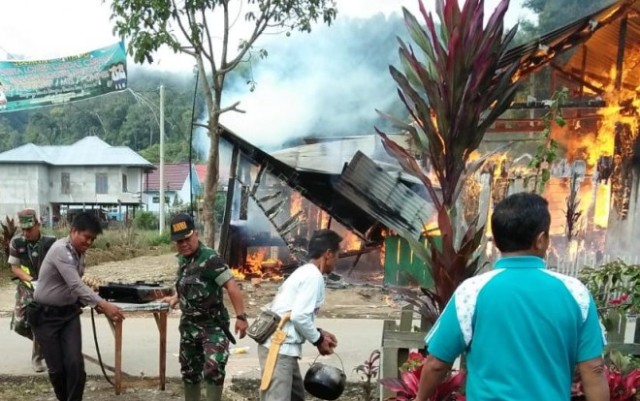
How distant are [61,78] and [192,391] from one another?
58.7ft

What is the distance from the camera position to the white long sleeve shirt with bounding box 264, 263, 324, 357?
160 inches

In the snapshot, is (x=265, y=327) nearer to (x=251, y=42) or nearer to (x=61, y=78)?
(x=251, y=42)

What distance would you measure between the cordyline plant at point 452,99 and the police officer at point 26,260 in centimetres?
420

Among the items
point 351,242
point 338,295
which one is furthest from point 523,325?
point 351,242

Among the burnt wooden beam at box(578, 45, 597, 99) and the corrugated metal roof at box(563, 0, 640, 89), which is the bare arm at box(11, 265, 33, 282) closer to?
the corrugated metal roof at box(563, 0, 640, 89)

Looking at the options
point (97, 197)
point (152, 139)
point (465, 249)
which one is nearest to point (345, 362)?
point (465, 249)

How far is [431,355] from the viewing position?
2.44m

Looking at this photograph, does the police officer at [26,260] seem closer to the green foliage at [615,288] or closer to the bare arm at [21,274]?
the bare arm at [21,274]

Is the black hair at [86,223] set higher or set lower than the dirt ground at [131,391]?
higher

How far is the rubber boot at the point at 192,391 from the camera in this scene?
5066mm

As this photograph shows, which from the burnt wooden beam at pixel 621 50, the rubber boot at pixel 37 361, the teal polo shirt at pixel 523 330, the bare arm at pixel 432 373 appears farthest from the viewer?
the burnt wooden beam at pixel 621 50

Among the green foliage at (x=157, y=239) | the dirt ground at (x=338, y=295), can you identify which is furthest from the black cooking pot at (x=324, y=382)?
the green foliage at (x=157, y=239)

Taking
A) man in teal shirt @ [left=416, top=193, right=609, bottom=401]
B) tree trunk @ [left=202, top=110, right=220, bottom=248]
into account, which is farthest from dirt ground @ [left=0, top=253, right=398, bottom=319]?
man in teal shirt @ [left=416, top=193, right=609, bottom=401]

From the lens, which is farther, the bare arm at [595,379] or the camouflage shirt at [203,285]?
the camouflage shirt at [203,285]
